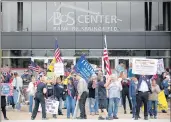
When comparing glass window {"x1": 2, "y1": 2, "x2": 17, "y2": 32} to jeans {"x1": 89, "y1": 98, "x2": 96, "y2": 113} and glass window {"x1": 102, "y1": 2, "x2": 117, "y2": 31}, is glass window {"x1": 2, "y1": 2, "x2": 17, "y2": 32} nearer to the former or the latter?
glass window {"x1": 102, "y1": 2, "x2": 117, "y2": 31}

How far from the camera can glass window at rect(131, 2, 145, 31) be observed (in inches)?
1129

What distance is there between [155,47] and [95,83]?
44.0 feet

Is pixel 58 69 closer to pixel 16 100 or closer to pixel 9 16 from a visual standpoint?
pixel 16 100

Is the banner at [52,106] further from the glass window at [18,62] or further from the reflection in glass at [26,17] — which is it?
the reflection in glass at [26,17]

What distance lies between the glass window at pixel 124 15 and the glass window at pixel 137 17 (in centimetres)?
29

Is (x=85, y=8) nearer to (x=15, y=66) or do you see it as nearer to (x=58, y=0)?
(x=58, y=0)

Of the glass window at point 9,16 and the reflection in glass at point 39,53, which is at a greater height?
the glass window at point 9,16

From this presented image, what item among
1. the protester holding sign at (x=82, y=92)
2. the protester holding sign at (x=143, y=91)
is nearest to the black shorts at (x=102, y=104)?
the protester holding sign at (x=82, y=92)

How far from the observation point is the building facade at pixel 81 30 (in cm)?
2828


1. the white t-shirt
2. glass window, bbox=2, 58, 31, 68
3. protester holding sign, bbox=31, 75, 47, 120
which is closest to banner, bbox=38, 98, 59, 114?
protester holding sign, bbox=31, 75, 47, 120

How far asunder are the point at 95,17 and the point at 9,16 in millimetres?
5591

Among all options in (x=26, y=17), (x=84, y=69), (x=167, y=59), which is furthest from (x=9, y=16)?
(x=84, y=69)

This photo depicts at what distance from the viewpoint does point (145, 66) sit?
15.4m

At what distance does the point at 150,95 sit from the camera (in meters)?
15.8
